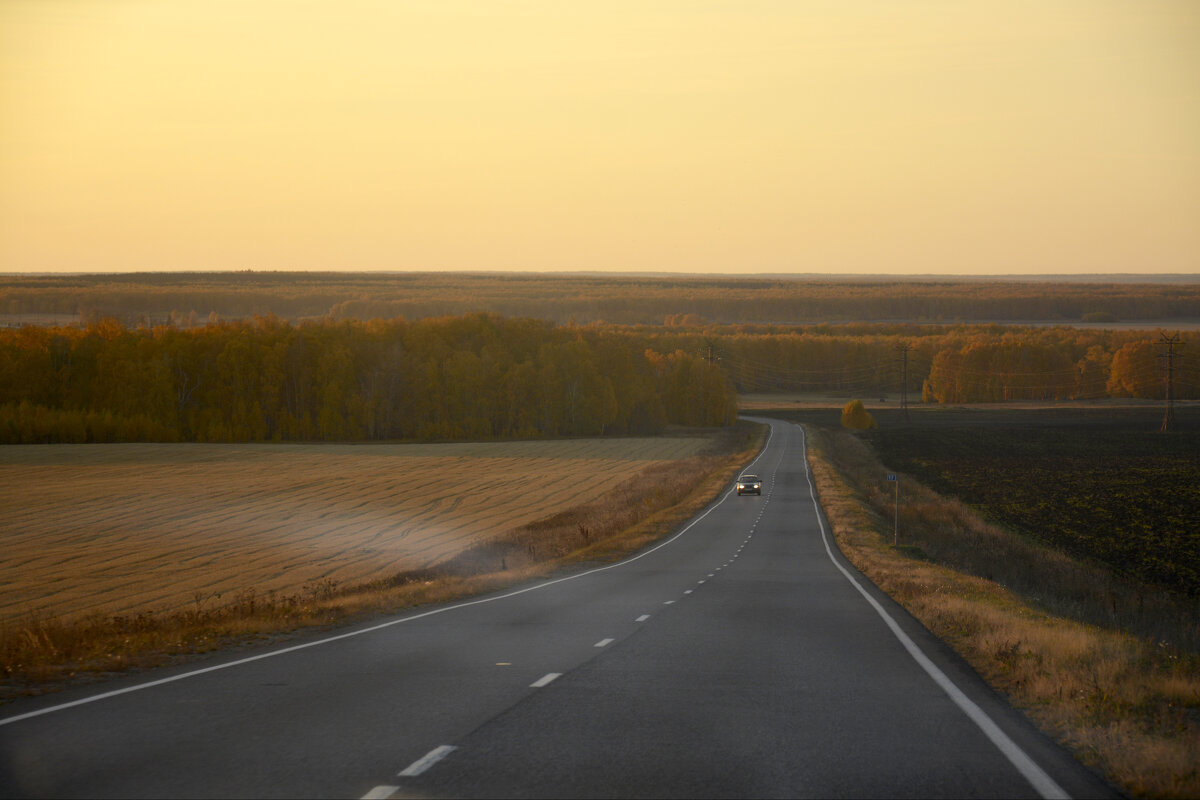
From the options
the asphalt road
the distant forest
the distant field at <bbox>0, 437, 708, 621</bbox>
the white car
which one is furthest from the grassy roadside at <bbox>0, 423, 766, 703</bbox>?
the distant forest

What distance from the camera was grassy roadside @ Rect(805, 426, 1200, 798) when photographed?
8.22 m

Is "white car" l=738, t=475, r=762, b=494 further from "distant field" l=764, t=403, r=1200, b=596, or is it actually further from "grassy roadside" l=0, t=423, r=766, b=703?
"grassy roadside" l=0, t=423, r=766, b=703

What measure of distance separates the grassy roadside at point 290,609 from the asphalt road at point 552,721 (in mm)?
826

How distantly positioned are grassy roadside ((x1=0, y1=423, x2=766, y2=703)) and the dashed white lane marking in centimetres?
476

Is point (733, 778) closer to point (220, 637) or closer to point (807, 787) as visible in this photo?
point (807, 787)

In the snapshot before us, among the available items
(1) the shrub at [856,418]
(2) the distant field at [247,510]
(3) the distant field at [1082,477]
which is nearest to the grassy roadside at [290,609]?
(2) the distant field at [247,510]

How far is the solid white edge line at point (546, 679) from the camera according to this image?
36.3 ft

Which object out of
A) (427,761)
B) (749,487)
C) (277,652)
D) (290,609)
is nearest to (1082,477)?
(749,487)

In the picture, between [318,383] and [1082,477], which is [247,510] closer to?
[1082,477]

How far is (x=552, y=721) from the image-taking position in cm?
927

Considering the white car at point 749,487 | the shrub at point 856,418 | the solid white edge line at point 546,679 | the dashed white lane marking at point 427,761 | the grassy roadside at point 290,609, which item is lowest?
the shrub at point 856,418

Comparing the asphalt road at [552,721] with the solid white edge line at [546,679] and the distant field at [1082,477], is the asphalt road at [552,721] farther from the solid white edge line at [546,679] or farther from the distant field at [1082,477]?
the distant field at [1082,477]

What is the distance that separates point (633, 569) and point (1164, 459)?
64477 millimetres

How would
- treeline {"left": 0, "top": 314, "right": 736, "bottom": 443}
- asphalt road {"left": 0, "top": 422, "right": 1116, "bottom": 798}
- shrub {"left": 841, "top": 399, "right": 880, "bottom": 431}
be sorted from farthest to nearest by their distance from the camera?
shrub {"left": 841, "top": 399, "right": 880, "bottom": 431}, treeline {"left": 0, "top": 314, "right": 736, "bottom": 443}, asphalt road {"left": 0, "top": 422, "right": 1116, "bottom": 798}
